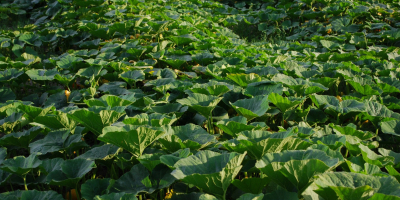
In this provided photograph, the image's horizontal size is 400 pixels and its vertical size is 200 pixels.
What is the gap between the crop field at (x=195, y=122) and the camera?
4.86ft

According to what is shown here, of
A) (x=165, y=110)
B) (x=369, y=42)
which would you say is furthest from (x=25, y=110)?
(x=369, y=42)

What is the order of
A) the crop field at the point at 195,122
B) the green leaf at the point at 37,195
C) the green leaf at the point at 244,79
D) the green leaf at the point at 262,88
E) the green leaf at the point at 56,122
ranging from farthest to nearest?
the green leaf at the point at 244,79 → the green leaf at the point at 262,88 → the green leaf at the point at 56,122 → the green leaf at the point at 37,195 → the crop field at the point at 195,122

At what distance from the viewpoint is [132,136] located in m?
1.71

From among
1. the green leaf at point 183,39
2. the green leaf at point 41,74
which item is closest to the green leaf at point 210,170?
the green leaf at point 41,74

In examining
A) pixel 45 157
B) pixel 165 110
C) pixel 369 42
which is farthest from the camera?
pixel 369 42

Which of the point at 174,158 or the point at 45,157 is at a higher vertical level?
the point at 174,158

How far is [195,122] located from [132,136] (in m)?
0.94

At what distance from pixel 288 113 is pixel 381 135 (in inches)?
31.7

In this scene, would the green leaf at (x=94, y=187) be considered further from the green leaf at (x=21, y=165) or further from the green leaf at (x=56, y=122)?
the green leaf at (x=56, y=122)

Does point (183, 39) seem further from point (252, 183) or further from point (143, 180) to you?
point (252, 183)

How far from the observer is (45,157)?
2.16 m

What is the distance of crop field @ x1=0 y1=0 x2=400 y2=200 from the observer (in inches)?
58.3

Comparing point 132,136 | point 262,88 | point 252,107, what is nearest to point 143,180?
point 132,136

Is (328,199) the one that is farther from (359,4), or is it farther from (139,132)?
(359,4)
